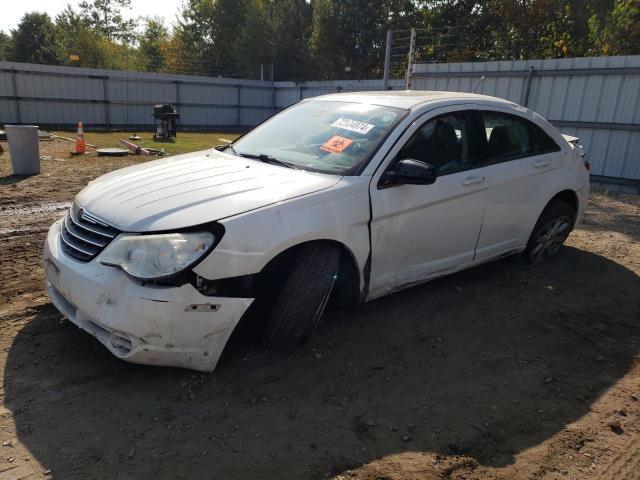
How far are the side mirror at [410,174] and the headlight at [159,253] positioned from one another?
51.1 inches

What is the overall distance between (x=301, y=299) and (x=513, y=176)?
2312 mm

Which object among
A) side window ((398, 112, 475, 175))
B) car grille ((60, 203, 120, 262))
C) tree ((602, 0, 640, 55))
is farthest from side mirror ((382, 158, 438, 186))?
tree ((602, 0, 640, 55))

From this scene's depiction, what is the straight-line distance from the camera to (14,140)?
862 cm

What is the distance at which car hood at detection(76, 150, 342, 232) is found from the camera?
2689 mm

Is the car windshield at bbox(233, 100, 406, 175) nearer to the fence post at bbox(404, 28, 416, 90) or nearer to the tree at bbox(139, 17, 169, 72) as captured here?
the fence post at bbox(404, 28, 416, 90)

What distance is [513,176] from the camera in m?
4.19

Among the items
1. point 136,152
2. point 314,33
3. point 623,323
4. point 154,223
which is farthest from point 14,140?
point 314,33

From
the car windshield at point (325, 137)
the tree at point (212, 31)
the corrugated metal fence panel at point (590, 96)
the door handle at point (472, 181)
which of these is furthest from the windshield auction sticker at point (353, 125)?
the tree at point (212, 31)

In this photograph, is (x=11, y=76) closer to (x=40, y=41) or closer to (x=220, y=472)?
(x=220, y=472)

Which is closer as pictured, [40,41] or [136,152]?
[136,152]

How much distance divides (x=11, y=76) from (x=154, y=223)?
21519 mm

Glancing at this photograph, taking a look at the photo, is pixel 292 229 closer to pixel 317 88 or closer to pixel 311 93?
pixel 317 88

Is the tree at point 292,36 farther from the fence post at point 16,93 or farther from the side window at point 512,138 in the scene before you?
the side window at point 512,138

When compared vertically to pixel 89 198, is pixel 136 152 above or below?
below
